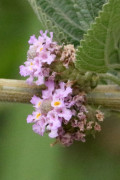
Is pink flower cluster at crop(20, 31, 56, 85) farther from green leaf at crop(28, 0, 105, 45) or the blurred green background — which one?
the blurred green background

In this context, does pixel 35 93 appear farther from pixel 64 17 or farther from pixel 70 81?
pixel 64 17

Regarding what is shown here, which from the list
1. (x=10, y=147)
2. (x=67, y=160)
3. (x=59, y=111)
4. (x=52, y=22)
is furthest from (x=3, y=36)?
(x=59, y=111)

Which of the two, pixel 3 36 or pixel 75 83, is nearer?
pixel 75 83

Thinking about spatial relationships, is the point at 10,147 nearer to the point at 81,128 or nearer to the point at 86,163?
the point at 86,163

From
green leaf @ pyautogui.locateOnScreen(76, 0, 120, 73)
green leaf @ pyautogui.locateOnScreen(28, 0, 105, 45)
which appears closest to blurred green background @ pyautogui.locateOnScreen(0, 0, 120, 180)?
green leaf @ pyautogui.locateOnScreen(28, 0, 105, 45)

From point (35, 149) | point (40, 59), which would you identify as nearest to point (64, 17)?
point (40, 59)

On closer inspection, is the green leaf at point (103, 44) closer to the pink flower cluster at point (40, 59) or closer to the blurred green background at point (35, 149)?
the pink flower cluster at point (40, 59)
